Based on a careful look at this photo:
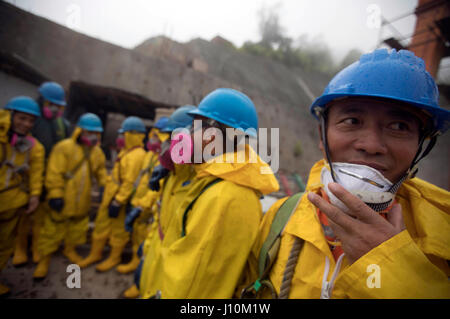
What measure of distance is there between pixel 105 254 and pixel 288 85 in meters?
22.1

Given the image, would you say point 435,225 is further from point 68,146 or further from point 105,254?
point 105,254

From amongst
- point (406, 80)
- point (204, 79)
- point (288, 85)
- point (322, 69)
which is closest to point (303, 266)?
point (406, 80)

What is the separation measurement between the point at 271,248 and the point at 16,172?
13.0ft

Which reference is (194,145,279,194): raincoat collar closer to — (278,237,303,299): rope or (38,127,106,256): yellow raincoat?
(278,237,303,299): rope

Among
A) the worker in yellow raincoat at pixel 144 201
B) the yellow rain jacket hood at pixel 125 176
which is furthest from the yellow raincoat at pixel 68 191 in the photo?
the worker in yellow raincoat at pixel 144 201

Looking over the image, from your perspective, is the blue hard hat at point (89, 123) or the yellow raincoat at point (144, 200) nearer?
the yellow raincoat at point (144, 200)

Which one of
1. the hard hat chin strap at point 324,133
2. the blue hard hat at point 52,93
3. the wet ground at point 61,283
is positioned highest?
the blue hard hat at point 52,93

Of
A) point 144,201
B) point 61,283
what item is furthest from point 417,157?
point 61,283

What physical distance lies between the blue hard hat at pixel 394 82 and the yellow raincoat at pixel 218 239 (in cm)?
76

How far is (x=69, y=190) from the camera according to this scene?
3.64 metres

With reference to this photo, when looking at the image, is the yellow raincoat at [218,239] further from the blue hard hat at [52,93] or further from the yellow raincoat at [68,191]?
the blue hard hat at [52,93]

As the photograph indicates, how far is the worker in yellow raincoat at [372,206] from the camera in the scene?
0.69m

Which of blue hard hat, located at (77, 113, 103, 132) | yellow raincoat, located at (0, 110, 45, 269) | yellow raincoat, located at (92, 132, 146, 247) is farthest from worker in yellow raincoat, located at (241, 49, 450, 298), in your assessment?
blue hard hat, located at (77, 113, 103, 132)

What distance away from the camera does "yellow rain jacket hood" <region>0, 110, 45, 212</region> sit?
9.27 feet
